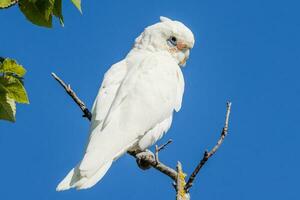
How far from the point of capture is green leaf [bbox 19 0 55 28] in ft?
7.61

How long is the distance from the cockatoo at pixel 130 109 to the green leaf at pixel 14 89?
6.55 ft

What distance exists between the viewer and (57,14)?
94.3 inches

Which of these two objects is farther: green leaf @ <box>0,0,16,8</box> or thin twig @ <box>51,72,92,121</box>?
thin twig @ <box>51,72,92,121</box>

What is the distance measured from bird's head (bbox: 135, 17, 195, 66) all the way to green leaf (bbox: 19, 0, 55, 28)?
4032 mm

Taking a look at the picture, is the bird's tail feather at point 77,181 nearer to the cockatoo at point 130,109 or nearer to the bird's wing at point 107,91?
the cockatoo at point 130,109

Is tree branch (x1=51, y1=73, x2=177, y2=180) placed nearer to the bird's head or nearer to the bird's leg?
the bird's leg

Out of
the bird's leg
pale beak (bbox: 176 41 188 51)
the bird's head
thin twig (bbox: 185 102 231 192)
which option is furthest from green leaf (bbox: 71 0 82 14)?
pale beak (bbox: 176 41 188 51)

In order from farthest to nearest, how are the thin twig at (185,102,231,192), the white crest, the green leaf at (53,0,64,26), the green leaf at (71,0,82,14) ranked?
the white crest, the thin twig at (185,102,231,192), the green leaf at (53,0,64,26), the green leaf at (71,0,82,14)

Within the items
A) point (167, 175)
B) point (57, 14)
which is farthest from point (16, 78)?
point (167, 175)

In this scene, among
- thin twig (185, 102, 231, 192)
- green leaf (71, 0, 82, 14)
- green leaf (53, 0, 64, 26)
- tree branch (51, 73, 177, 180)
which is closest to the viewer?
green leaf (71, 0, 82, 14)

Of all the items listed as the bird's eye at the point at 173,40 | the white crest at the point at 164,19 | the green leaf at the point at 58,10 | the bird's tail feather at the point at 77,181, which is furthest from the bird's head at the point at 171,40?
the green leaf at the point at 58,10

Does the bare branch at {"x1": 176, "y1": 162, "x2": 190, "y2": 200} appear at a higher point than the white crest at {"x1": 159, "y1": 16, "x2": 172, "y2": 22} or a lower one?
lower

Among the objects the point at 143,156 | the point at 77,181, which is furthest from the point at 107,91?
the point at 77,181

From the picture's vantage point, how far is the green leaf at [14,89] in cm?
223
